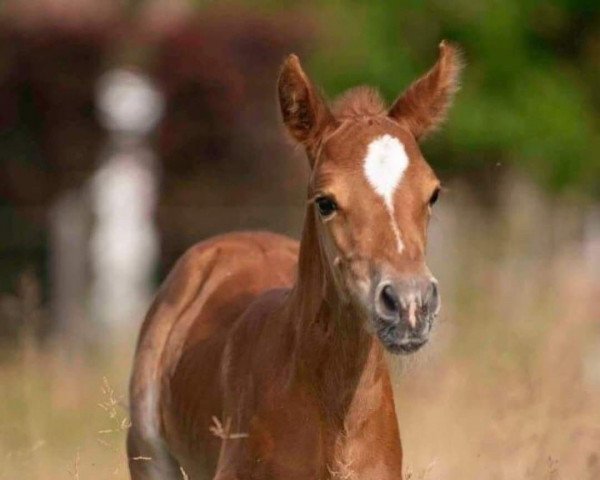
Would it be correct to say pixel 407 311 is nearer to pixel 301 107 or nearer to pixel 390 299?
pixel 390 299

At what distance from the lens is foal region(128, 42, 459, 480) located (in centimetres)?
568

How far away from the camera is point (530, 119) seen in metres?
19.4

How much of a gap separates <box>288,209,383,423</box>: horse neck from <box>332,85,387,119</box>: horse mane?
0.38m

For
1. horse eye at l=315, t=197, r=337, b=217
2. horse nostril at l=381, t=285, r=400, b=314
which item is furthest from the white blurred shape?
horse nostril at l=381, t=285, r=400, b=314

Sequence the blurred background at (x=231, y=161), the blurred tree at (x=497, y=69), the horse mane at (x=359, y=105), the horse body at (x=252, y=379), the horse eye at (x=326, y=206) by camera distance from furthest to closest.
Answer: the blurred tree at (x=497, y=69)
the blurred background at (x=231, y=161)
the horse mane at (x=359, y=105)
the horse body at (x=252, y=379)
the horse eye at (x=326, y=206)

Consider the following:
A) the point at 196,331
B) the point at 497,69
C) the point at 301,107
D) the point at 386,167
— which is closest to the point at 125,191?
the point at 497,69

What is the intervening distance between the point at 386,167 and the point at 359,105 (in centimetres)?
55

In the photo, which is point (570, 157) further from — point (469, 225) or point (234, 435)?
point (234, 435)

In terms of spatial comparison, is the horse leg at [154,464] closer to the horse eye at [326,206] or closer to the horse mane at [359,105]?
the horse mane at [359,105]

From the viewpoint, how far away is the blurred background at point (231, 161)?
12742 mm

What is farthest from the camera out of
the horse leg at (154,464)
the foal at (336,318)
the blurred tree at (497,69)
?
the blurred tree at (497,69)

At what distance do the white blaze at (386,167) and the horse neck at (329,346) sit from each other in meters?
0.43

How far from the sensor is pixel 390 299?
217 inches

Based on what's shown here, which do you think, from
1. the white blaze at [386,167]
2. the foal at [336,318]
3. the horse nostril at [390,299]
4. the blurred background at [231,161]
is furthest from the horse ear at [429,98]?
the blurred background at [231,161]
